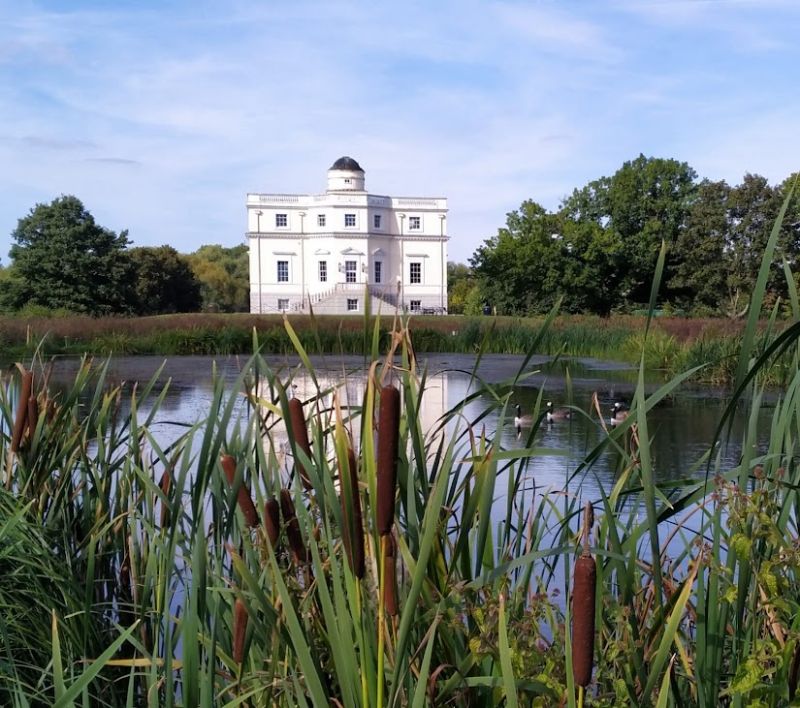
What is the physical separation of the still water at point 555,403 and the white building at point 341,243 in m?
30.7

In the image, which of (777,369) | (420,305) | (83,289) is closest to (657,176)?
(420,305)

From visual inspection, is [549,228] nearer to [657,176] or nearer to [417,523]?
[657,176]

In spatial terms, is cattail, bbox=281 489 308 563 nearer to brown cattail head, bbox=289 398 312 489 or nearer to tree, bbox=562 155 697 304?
brown cattail head, bbox=289 398 312 489

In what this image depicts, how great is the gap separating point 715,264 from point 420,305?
57.8ft

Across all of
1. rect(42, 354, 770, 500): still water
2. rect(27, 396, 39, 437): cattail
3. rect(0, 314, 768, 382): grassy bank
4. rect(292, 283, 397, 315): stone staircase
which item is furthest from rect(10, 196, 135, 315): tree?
rect(27, 396, 39, 437): cattail

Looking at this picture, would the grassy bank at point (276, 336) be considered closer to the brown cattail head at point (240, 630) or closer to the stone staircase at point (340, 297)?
the brown cattail head at point (240, 630)

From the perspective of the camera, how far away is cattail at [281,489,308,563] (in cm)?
126

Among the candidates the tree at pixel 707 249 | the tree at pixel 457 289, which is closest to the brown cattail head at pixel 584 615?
the tree at pixel 707 249

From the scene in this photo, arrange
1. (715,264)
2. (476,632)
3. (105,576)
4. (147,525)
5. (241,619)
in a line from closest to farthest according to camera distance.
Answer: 1. (241,619)
2. (476,632)
3. (147,525)
4. (105,576)
5. (715,264)

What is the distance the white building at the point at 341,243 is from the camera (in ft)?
Answer: 156

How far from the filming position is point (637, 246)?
37.3 m

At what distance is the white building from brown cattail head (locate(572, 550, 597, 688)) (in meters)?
45.6

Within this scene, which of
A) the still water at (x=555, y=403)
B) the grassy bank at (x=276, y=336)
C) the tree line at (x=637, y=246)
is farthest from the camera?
the tree line at (x=637, y=246)

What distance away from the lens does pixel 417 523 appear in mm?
1286
